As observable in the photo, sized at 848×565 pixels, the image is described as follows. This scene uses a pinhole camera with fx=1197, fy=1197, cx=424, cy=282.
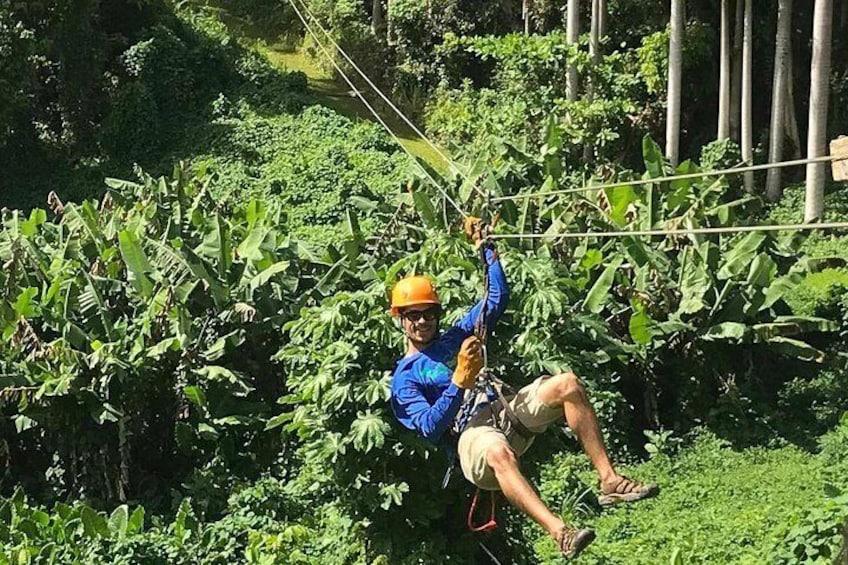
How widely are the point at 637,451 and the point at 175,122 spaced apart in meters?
14.0

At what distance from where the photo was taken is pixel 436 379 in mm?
5797

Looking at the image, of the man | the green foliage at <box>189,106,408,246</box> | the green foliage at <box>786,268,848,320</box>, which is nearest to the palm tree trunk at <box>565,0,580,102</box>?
A: the green foliage at <box>189,106,408,246</box>

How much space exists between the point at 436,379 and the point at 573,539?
1.26 metres

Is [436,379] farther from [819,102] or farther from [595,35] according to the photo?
[595,35]

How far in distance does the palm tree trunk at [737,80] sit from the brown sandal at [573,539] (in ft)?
42.0

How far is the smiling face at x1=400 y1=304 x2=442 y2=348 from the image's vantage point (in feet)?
19.4

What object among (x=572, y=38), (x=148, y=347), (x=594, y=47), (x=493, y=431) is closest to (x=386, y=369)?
(x=493, y=431)

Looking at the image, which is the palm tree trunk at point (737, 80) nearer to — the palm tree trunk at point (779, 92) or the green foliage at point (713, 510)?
the palm tree trunk at point (779, 92)

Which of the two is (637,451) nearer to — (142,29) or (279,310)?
(279,310)

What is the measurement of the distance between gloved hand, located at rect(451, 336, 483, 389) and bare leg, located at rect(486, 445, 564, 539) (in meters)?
0.34

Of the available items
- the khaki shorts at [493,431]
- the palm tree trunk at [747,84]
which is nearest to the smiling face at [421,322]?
the khaki shorts at [493,431]

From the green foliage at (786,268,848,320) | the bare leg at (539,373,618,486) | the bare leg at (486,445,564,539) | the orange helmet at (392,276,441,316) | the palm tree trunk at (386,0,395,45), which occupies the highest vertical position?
the palm tree trunk at (386,0,395,45)

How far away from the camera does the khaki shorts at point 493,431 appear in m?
5.42

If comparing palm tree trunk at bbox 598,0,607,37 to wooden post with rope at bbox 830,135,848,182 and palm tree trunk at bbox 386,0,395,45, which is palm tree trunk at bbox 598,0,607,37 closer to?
palm tree trunk at bbox 386,0,395,45
